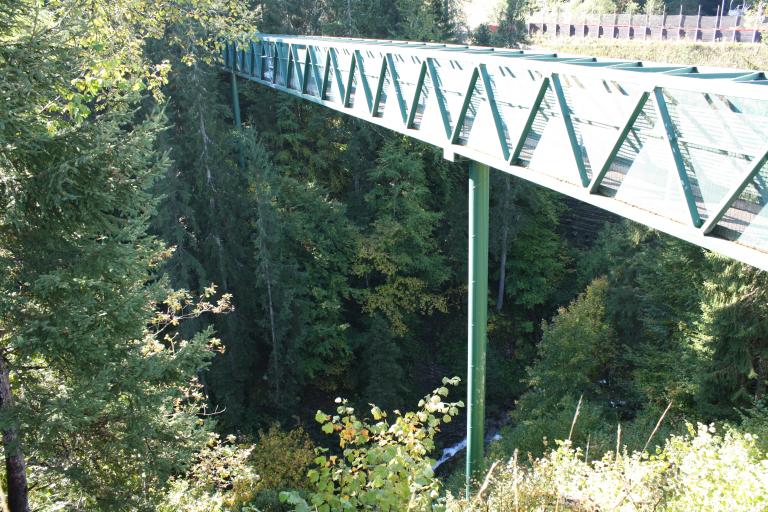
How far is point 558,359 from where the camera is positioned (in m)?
17.8

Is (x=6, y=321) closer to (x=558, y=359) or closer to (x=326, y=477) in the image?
(x=326, y=477)

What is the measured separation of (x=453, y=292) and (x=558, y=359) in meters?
7.51

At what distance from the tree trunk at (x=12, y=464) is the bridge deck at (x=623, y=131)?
5442 millimetres

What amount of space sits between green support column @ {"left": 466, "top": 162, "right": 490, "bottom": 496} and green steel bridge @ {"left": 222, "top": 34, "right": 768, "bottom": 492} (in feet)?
0.06

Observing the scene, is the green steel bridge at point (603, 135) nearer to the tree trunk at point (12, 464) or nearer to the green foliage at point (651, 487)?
the green foliage at point (651, 487)

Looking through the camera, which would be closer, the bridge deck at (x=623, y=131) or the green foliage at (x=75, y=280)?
the bridge deck at (x=623, y=131)

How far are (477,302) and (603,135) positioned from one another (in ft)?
10.7

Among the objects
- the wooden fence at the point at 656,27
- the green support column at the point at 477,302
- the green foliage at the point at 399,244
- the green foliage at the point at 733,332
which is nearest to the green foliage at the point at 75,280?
the green support column at the point at 477,302

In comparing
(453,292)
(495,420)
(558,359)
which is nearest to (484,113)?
(558,359)

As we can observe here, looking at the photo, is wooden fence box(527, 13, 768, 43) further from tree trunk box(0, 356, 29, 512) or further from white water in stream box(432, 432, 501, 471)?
tree trunk box(0, 356, 29, 512)

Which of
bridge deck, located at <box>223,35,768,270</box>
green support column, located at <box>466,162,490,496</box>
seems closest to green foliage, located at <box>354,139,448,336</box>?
bridge deck, located at <box>223,35,768,270</box>

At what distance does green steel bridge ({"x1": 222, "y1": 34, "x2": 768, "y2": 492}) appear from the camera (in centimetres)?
429

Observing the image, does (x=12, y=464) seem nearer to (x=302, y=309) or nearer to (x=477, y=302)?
(x=477, y=302)

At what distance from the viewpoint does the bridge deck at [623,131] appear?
14.0 ft
